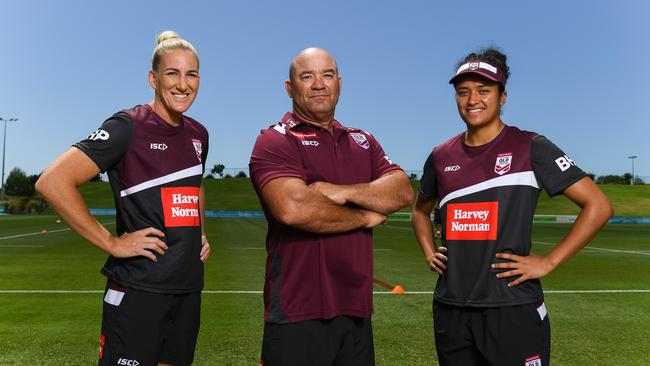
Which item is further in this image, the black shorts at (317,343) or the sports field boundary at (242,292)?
the sports field boundary at (242,292)

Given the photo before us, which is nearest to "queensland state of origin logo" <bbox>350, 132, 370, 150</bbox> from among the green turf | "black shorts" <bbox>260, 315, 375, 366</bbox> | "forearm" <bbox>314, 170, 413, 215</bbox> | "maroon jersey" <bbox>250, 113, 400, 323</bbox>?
"maroon jersey" <bbox>250, 113, 400, 323</bbox>

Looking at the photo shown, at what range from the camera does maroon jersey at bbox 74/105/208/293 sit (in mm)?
3070

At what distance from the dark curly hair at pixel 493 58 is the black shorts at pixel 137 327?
7.08 feet

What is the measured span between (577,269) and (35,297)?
34.5ft

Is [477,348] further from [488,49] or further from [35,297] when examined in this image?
[35,297]

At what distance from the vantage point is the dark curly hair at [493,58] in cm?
327

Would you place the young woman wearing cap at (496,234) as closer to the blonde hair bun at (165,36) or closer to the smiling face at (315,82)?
the smiling face at (315,82)

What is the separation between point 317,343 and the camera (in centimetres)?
273

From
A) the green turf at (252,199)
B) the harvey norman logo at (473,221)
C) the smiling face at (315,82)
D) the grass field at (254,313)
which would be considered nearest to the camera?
the smiling face at (315,82)

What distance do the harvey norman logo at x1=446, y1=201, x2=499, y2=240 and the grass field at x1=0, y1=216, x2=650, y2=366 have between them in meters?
2.43

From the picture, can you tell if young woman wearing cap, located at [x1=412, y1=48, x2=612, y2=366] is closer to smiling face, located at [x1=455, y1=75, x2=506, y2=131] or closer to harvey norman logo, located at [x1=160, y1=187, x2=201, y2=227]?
smiling face, located at [x1=455, y1=75, x2=506, y2=131]

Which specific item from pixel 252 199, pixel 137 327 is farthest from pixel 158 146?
pixel 252 199

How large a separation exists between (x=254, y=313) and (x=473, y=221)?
4756 mm

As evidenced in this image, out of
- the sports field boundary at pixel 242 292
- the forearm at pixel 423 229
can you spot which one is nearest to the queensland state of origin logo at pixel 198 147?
the forearm at pixel 423 229
